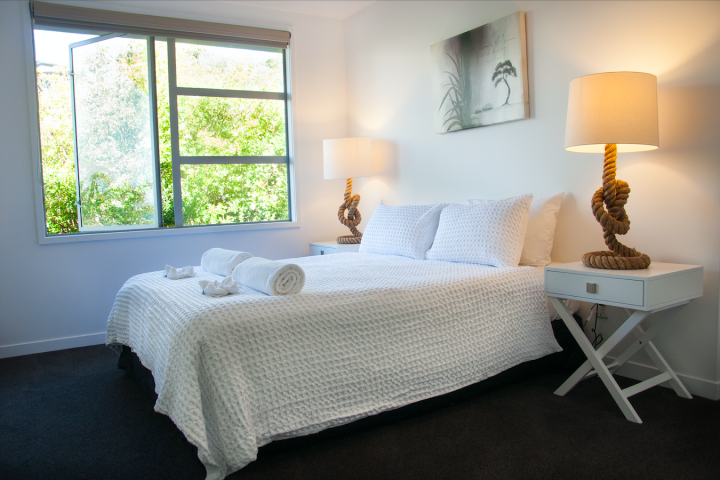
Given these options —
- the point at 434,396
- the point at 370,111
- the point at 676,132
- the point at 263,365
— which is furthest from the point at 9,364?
the point at 676,132

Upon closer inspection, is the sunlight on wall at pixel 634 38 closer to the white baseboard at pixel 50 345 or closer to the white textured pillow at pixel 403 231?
the white textured pillow at pixel 403 231

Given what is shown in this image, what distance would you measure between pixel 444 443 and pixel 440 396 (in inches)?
11.0

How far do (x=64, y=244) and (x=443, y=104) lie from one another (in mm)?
2801

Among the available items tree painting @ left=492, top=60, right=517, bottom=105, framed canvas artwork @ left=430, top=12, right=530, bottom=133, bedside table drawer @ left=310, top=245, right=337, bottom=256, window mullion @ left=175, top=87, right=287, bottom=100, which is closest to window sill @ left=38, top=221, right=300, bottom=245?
bedside table drawer @ left=310, top=245, right=337, bottom=256

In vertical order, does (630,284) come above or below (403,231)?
below

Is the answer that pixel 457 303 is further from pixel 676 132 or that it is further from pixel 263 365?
pixel 676 132

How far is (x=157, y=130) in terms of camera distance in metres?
3.92

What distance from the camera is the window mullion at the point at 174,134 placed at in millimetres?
3941

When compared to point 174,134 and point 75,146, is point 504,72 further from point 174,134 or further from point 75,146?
point 75,146

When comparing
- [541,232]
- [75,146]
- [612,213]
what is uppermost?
[75,146]

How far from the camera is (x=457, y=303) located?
2275 mm

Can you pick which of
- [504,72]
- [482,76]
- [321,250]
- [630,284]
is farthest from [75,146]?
[630,284]

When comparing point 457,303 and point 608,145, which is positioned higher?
point 608,145

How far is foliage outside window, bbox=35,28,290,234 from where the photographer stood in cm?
363
